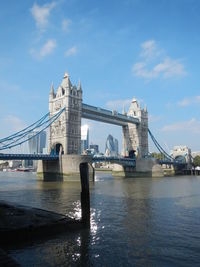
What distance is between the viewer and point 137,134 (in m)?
90.6

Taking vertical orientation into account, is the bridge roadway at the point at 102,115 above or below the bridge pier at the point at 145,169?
above

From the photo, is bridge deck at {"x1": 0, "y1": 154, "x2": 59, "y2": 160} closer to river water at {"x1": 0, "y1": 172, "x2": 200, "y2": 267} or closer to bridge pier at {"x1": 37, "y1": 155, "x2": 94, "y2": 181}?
bridge pier at {"x1": 37, "y1": 155, "x2": 94, "y2": 181}

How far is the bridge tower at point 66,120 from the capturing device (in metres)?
61.5

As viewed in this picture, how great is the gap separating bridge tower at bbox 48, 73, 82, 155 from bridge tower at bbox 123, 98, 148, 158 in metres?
31.4

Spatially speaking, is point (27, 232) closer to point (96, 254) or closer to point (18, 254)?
point (18, 254)

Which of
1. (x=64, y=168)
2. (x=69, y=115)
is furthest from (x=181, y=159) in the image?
(x=64, y=168)

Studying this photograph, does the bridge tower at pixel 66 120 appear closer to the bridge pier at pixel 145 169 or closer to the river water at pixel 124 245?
the bridge pier at pixel 145 169

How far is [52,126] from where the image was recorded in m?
65.1

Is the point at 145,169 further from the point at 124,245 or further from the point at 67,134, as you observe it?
the point at 124,245

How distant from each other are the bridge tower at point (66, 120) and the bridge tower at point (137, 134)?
31420mm

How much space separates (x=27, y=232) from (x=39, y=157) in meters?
41.7

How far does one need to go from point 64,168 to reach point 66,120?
13507 millimetres

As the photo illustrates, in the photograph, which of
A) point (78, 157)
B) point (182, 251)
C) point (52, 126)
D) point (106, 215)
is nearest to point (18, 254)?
point (182, 251)

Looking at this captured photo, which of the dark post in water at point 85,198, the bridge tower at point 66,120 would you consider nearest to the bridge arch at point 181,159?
the bridge tower at point 66,120
